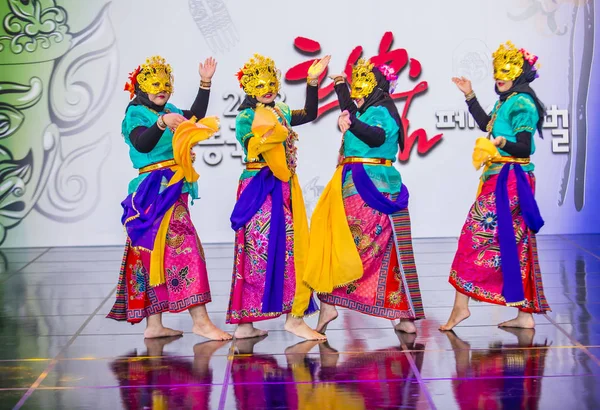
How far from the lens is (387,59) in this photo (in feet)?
26.2

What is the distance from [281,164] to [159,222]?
62 cm

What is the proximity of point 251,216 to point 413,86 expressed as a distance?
382 cm

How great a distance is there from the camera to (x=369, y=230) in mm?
4539

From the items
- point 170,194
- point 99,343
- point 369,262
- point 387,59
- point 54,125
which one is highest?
point 387,59

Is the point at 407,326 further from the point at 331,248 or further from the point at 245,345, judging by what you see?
the point at 245,345

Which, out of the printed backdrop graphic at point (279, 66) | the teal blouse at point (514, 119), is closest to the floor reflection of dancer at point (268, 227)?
the teal blouse at point (514, 119)

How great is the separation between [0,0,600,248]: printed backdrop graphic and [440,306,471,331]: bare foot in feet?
11.4

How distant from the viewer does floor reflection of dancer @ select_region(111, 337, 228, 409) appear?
3.55m

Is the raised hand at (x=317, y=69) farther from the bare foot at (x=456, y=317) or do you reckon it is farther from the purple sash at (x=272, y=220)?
the bare foot at (x=456, y=317)

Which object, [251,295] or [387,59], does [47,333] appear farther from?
[387,59]

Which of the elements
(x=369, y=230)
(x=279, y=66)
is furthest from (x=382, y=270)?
(x=279, y=66)

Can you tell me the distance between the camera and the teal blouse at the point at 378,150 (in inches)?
176

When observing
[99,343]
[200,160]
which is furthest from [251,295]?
[200,160]

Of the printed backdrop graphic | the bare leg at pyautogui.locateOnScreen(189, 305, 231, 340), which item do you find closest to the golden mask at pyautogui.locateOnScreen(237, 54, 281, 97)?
the bare leg at pyautogui.locateOnScreen(189, 305, 231, 340)
